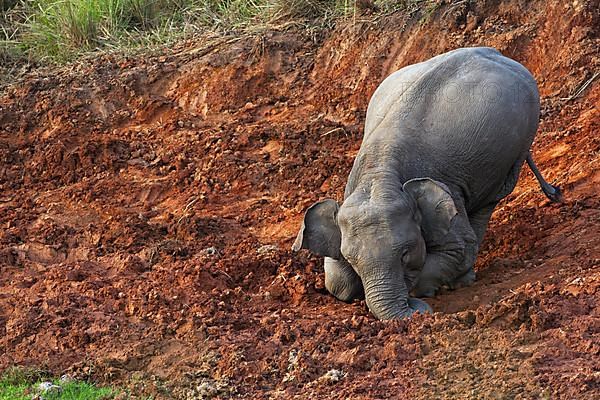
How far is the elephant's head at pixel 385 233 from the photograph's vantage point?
23.7 feet

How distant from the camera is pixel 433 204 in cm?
757

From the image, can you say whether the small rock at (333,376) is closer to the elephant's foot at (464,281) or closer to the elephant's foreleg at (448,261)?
the elephant's foreleg at (448,261)

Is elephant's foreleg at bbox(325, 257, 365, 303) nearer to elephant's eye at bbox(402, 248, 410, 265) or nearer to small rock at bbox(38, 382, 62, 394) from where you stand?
elephant's eye at bbox(402, 248, 410, 265)

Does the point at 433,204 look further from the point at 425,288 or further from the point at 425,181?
the point at 425,288

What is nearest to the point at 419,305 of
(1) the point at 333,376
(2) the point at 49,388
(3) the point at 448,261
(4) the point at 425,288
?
(4) the point at 425,288

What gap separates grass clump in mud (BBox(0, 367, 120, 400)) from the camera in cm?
633

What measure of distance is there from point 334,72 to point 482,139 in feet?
15.0

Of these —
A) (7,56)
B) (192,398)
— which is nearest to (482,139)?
(192,398)

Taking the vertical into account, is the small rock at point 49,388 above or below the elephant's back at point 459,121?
below

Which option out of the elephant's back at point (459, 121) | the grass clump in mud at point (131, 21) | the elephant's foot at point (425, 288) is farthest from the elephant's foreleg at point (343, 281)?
the grass clump in mud at point (131, 21)

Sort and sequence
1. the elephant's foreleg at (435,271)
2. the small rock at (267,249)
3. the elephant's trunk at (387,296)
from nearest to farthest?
the elephant's trunk at (387,296) < the elephant's foreleg at (435,271) < the small rock at (267,249)

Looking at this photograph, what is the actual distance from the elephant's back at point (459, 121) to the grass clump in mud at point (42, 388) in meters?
2.75

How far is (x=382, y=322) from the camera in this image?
6.94 metres

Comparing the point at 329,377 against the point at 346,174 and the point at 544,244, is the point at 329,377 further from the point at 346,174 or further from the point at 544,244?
the point at 346,174
